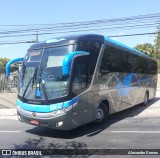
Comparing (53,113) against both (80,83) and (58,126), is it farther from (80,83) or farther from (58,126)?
(80,83)

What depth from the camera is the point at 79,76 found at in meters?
8.51

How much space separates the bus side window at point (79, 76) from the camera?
8273mm

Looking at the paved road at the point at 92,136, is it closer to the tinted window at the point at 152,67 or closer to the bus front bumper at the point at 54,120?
the bus front bumper at the point at 54,120

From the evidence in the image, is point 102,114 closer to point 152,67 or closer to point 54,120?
point 54,120

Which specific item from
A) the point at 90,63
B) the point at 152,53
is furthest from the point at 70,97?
the point at 152,53

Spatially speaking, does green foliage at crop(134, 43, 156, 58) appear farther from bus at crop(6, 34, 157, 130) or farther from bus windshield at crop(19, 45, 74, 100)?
bus windshield at crop(19, 45, 74, 100)

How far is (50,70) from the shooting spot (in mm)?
8367

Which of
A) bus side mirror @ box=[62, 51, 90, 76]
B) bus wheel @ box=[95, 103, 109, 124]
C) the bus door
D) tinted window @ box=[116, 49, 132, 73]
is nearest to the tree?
tinted window @ box=[116, 49, 132, 73]

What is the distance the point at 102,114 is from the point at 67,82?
263cm

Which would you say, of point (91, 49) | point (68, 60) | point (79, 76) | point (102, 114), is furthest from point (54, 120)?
point (91, 49)

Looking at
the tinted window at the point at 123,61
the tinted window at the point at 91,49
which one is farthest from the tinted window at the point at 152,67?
the tinted window at the point at 91,49

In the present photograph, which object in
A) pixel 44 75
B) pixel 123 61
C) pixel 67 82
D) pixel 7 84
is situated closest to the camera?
pixel 67 82

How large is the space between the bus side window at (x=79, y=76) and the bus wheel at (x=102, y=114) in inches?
61.7

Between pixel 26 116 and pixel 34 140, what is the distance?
833 millimetres
